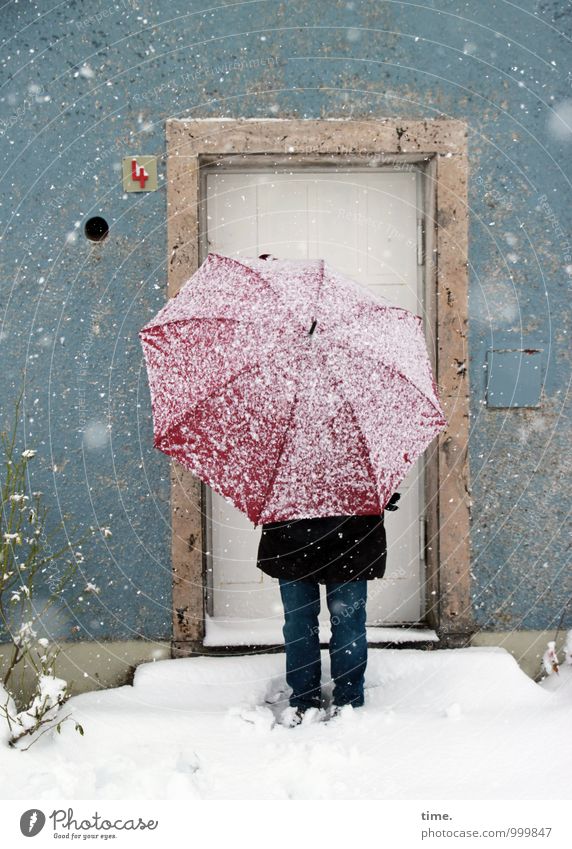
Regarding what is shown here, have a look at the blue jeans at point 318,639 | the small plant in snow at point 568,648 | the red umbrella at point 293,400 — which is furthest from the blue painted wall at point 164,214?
the red umbrella at point 293,400

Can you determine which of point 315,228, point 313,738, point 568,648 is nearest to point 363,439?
point 313,738

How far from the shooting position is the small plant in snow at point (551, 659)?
3641 millimetres

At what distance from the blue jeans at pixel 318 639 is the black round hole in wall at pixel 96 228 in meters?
1.99

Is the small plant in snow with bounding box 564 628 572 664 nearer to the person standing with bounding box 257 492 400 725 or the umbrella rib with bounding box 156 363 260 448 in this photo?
the person standing with bounding box 257 492 400 725

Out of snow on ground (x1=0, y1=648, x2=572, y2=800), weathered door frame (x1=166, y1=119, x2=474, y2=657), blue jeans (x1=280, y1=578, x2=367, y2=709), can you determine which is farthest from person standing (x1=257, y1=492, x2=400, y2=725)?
weathered door frame (x1=166, y1=119, x2=474, y2=657)

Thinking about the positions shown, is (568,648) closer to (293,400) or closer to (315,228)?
(293,400)

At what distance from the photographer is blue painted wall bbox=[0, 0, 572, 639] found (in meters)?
3.62

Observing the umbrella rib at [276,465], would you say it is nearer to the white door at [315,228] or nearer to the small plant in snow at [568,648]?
the white door at [315,228]

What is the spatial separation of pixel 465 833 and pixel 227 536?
1896 mm

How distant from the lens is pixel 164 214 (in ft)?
12.0

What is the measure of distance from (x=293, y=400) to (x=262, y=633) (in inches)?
80.7

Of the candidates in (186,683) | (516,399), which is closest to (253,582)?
(186,683)

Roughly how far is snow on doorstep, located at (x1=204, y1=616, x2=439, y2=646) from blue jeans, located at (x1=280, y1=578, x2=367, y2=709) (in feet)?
2.10

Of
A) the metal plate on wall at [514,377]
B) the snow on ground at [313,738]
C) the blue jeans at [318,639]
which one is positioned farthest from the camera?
the metal plate on wall at [514,377]
